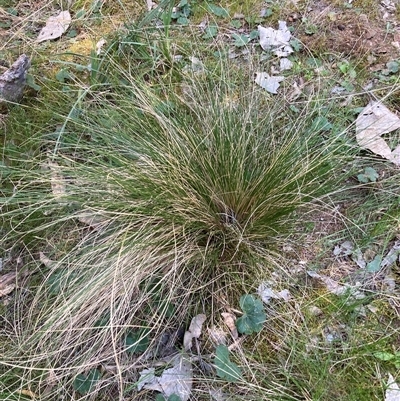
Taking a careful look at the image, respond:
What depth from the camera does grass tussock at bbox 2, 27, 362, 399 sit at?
183 cm

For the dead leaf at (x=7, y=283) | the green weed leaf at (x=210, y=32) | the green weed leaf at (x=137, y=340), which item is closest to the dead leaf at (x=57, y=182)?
the dead leaf at (x=7, y=283)

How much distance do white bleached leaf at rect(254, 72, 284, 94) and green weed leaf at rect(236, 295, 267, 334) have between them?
106cm

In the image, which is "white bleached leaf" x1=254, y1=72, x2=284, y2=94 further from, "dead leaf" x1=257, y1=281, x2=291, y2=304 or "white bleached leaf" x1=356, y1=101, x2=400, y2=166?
"dead leaf" x1=257, y1=281, x2=291, y2=304

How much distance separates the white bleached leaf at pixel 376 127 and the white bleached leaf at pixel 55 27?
177 cm

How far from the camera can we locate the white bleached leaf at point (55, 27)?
116 inches

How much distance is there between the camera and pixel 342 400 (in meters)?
1.61

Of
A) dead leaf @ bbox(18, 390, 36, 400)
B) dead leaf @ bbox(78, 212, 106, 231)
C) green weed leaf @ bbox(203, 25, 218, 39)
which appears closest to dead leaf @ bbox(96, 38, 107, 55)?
green weed leaf @ bbox(203, 25, 218, 39)

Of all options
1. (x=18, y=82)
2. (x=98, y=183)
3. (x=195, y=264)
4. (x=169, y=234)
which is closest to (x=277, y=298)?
(x=195, y=264)

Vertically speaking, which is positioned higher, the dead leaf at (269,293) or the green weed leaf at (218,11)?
the green weed leaf at (218,11)

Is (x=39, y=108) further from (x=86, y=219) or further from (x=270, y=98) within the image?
(x=270, y=98)

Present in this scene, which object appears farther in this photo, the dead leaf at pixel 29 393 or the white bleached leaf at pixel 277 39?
the white bleached leaf at pixel 277 39

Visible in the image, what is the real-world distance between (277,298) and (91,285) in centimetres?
68

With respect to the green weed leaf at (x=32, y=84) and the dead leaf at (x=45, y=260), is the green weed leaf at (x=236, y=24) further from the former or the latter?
the dead leaf at (x=45, y=260)

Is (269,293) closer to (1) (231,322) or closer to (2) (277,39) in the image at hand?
(1) (231,322)
